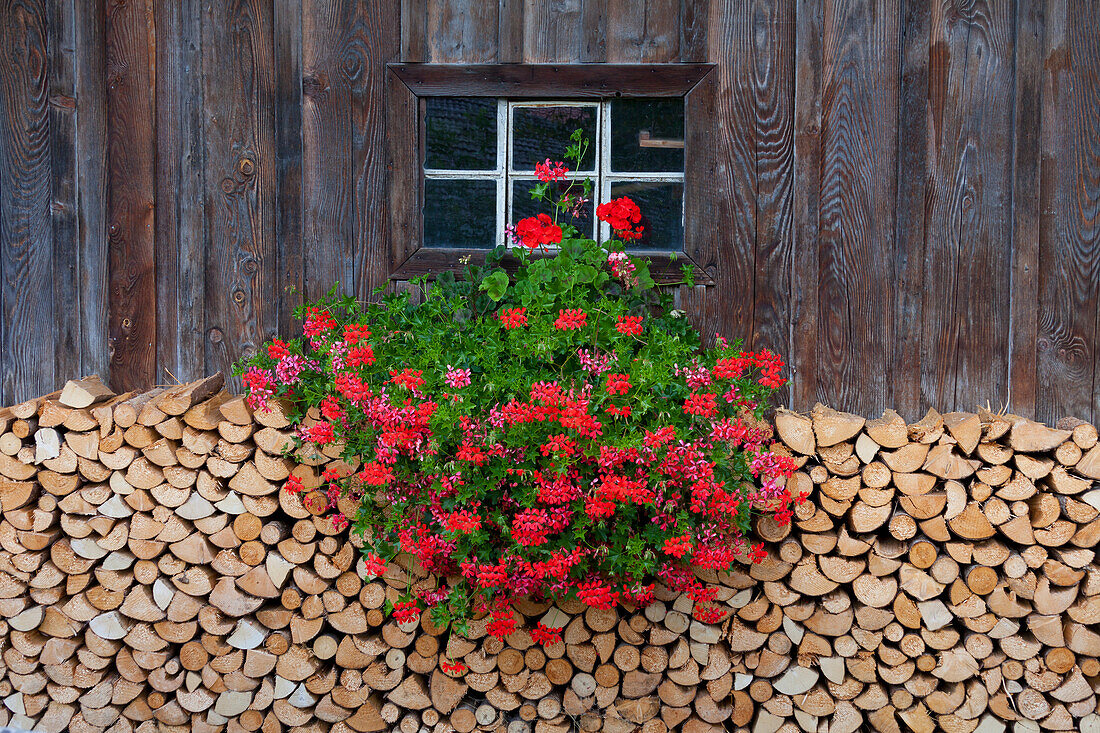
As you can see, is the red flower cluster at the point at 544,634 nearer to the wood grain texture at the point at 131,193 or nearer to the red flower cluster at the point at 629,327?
the red flower cluster at the point at 629,327

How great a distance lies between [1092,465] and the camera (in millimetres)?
2225

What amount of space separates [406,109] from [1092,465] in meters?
2.66

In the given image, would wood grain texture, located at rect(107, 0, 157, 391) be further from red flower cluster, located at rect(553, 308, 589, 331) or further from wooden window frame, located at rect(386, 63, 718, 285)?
red flower cluster, located at rect(553, 308, 589, 331)

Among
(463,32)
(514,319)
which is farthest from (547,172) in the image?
(463,32)

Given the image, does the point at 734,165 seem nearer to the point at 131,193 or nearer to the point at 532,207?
the point at 532,207

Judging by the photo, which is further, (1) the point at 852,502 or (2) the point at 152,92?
(2) the point at 152,92

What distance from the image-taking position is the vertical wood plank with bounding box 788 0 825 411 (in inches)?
99.2

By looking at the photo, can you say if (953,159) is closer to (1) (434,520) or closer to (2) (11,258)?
(1) (434,520)

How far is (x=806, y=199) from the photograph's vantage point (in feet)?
8.34

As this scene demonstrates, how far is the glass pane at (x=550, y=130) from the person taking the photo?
8.59ft

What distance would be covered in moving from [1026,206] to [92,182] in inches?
139

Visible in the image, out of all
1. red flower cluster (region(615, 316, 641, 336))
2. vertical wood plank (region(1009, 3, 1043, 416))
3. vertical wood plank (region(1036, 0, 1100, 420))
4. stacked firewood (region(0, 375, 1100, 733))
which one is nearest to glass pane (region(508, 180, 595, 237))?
red flower cluster (region(615, 316, 641, 336))

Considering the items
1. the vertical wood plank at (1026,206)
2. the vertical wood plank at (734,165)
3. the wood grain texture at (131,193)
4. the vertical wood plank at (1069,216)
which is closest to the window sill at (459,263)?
the vertical wood plank at (734,165)

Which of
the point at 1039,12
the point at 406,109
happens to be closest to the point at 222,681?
the point at 406,109
